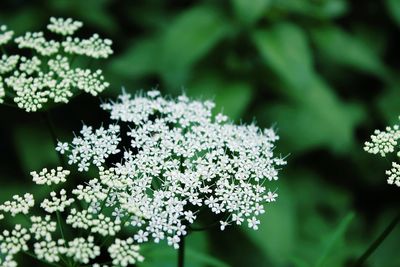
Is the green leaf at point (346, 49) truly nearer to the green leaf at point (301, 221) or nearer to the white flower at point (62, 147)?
the green leaf at point (301, 221)

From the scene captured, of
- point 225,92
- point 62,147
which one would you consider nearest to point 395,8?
point 225,92

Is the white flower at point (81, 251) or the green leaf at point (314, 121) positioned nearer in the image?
the white flower at point (81, 251)

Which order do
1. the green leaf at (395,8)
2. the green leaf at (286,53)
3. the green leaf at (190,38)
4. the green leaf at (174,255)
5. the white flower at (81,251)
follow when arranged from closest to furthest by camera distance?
1. the white flower at (81,251)
2. the green leaf at (174,255)
3. the green leaf at (286,53)
4. the green leaf at (190,38)
5. the green leaf at (395,8)

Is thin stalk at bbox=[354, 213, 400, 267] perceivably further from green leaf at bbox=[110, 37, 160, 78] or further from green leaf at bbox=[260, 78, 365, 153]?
green leaf at bbox=[110, 37, 160, 78]

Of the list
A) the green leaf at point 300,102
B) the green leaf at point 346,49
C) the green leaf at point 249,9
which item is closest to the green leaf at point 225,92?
the green leaf at point 300,102

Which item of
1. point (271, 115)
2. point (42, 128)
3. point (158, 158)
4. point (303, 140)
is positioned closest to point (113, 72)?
point (42, 128)
